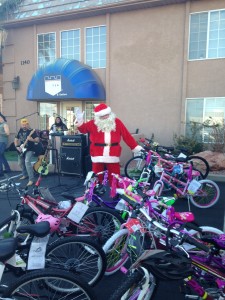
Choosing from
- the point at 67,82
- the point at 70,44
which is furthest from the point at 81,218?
the point at 70,44

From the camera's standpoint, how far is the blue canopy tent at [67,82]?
9.56 meters

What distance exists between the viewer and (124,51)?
391 inches

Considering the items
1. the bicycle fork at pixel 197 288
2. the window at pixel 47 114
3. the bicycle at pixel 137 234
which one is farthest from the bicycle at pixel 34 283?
the window at pixel 47 114

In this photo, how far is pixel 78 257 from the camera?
8.58ft

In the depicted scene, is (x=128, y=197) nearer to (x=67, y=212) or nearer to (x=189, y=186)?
(x=67, y=212)

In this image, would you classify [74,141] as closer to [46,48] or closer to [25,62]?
[46,48]

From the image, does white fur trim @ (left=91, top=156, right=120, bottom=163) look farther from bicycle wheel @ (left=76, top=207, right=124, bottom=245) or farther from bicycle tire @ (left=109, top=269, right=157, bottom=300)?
bicycle tire @ (left=109, top=269, right=157, bottom=300)

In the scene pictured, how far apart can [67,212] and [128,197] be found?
2.81ft

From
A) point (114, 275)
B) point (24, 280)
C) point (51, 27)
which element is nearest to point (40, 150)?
point (114, 275)

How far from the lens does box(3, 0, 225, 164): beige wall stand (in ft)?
29.7

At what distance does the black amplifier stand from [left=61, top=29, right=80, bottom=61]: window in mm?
5004

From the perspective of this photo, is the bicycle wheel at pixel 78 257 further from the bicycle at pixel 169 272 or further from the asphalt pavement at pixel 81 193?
the bicycle at pixel 169 272

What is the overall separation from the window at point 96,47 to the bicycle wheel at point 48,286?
31.0 feet

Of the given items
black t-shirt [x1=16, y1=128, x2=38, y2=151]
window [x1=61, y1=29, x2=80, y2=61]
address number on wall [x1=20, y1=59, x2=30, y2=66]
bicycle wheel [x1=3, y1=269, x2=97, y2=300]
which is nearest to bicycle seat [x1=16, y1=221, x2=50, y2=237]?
bicycle wheel [x1=3, y1=269, x2=97, y2=300]
